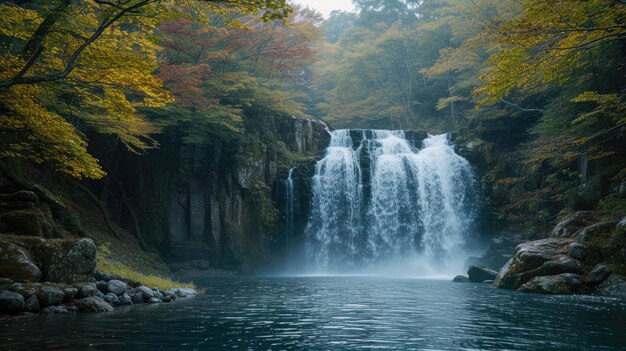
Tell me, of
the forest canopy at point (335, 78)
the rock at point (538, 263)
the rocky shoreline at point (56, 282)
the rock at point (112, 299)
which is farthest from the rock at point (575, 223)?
the rock at point (112, 299)

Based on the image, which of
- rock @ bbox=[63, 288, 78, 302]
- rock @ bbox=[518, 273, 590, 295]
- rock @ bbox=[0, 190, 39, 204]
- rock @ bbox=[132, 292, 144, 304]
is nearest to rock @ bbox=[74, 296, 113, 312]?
rock @ bbox=[63, 288, 78, 302]

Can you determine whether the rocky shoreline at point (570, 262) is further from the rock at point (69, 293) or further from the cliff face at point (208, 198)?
the cliff face at point (208, 198)

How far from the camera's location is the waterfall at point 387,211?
24.1m

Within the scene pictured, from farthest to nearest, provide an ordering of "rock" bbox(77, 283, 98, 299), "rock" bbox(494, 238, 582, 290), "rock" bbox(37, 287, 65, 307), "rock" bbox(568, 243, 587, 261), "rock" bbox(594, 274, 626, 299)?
1. "rock" bbox(568, 243, 587, 261)
2. "rock" bbox(494, 238, 582, 290)
3. "rock" bbox(594, 274, 626, 299)
4. "rock" bbox(77, 283, 98, 299)
5. "rock" bbox(37, 287, 65, 307)

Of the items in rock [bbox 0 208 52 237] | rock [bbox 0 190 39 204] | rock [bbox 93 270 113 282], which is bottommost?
rock [bbox 93 270 113 282]

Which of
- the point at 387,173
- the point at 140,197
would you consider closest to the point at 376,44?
the point at 387,173

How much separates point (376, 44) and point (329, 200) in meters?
18.9

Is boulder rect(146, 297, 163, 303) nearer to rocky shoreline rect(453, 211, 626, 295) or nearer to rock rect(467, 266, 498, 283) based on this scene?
rocky shoreline rect(453, 211, 626, 295)

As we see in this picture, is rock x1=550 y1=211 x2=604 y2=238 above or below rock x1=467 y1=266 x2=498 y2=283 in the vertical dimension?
above

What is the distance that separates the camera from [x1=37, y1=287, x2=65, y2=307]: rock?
8.49 metres

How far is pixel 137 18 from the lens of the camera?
26.9 ft

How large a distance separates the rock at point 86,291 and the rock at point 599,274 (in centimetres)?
1302

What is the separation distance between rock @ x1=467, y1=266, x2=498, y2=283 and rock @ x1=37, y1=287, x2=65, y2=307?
14.4 m

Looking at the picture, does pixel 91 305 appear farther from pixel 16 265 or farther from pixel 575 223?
pixel 575 223
